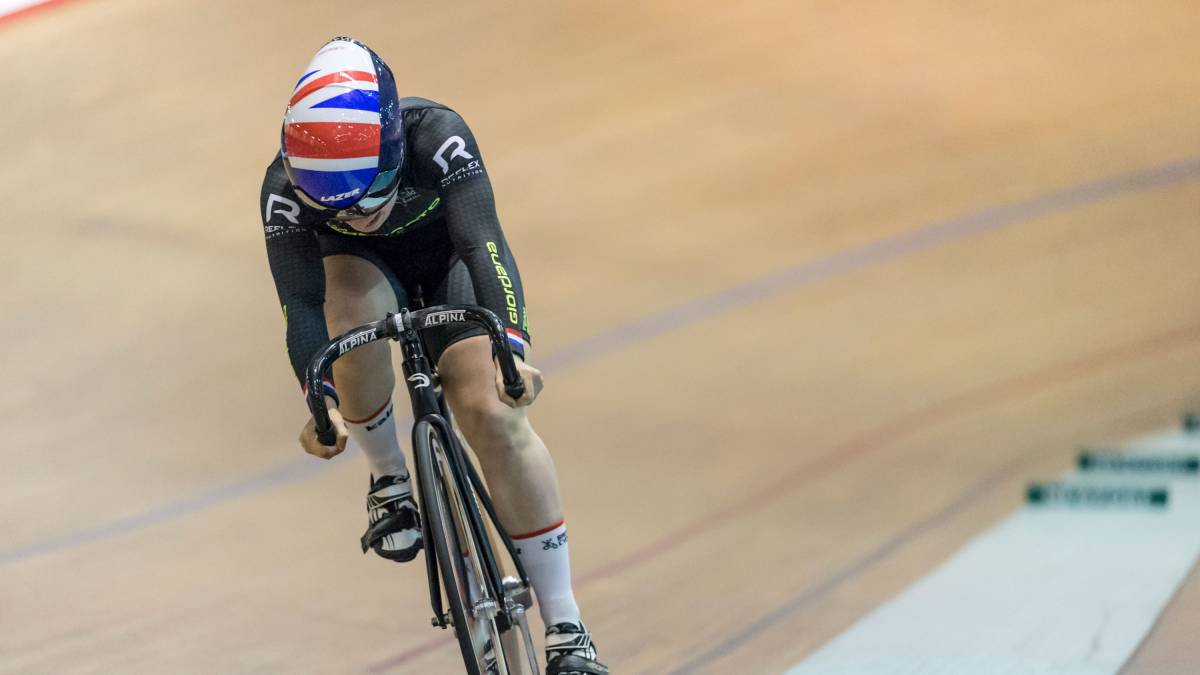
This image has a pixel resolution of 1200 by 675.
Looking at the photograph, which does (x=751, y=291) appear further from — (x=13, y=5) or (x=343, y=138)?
(x=13, y=5)

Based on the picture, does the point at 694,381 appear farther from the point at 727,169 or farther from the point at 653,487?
the point at 727,169

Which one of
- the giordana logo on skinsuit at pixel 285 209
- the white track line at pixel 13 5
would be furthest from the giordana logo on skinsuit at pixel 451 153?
the white track line at pixel 13 5

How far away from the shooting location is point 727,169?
5.85 metres

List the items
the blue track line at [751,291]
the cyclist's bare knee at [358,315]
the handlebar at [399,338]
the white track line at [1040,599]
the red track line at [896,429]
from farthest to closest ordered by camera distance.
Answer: the blue track line at [751,291] < the red track line at [896,429] < the white track line at [1040,599] < the cyclist's bare knee at [358,315] < the handlebar at [399,338]

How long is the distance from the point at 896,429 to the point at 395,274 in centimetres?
233

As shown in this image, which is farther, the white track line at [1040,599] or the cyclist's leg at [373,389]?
the white track line at [1040,599]

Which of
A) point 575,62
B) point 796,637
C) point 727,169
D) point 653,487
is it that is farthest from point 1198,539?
point 575,62

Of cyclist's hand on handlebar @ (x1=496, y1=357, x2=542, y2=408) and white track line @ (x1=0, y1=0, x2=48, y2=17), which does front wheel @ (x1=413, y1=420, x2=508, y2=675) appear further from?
Answer: white track line @ (x1=0, y1=0, x2=48, y2=17)

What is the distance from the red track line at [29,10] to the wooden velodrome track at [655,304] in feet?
0.23

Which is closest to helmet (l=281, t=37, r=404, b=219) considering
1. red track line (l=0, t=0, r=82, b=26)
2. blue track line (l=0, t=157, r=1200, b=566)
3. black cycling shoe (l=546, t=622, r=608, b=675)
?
black cycling shoe (l=546, t=622, r=608, b=675)

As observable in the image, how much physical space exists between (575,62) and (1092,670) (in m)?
4.61

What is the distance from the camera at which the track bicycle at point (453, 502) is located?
6.69 ft

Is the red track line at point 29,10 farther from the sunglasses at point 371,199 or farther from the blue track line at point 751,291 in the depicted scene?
the sunglasses at point 371,199

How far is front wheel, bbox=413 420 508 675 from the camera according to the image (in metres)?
2.05
